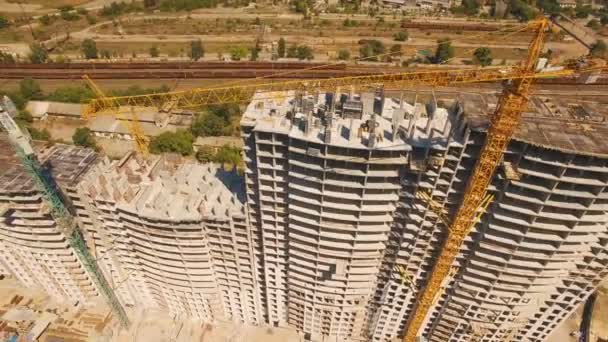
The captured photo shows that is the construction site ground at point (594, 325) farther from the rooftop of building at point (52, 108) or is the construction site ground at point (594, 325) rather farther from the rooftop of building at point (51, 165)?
the rooftop of building at point (52, 108)

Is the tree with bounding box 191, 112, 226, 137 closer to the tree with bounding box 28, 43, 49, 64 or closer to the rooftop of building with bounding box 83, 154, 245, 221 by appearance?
the rooftop of building with bounding box 83, 154, 245, 221

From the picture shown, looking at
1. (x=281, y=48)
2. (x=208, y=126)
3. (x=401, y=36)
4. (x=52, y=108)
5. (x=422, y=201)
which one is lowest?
(x=208, y=126)

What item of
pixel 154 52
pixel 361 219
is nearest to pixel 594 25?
pixel 361 219

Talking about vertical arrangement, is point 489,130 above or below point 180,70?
above

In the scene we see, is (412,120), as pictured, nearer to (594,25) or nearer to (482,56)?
(482,56)

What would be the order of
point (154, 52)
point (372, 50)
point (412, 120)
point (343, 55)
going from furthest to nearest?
point (154, 52) < point (372, 50) < point (343, 55) < point (412, 120)

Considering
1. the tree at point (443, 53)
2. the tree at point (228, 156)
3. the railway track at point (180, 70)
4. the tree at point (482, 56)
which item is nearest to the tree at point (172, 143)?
the tree at point (228, 156)

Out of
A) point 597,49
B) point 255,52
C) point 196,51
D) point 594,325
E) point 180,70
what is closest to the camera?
point 597,49

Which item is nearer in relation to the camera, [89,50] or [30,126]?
[30,126]
